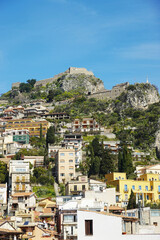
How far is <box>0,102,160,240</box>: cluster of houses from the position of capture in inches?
1002

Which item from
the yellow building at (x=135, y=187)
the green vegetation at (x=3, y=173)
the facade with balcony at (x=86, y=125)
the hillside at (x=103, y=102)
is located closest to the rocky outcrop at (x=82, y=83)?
the hillside at (x=103, y=102)

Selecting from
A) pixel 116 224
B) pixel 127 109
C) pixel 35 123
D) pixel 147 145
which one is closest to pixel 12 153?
pixel 35 123

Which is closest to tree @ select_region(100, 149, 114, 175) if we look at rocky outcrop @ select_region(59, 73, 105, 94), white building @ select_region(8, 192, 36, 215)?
white building @ select_region(8, 192, 36, 215)

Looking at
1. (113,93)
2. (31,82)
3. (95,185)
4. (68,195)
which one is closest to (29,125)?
(113,93)

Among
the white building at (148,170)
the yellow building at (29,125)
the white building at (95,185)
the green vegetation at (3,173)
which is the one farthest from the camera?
the yellow building at (29,125)

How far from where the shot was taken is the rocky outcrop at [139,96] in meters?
139

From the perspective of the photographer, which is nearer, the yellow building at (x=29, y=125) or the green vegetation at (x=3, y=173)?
the green vegetation at (x=3, y=173)

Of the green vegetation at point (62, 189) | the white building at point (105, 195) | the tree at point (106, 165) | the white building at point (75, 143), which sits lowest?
the white building at point (105, 195)

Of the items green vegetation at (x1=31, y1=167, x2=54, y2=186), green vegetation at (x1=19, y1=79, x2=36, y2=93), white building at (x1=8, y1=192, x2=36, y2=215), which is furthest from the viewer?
green vegetation at (x1=19, y1=79, x2=36, y2=93)

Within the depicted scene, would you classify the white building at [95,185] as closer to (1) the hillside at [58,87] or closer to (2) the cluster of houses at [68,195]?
(2) the cluster of houses at [68,195]

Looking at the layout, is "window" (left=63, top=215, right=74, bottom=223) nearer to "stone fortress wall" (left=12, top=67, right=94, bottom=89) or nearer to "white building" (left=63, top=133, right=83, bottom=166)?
"white building" (left=63, top=133, right=83, bottom=166)

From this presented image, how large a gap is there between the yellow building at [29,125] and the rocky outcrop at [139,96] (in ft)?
93.6

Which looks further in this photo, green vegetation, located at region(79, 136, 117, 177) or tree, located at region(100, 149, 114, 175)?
tree, located at region(100, 149, 114, 175)

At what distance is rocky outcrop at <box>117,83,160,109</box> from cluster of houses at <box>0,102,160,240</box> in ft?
62.4
